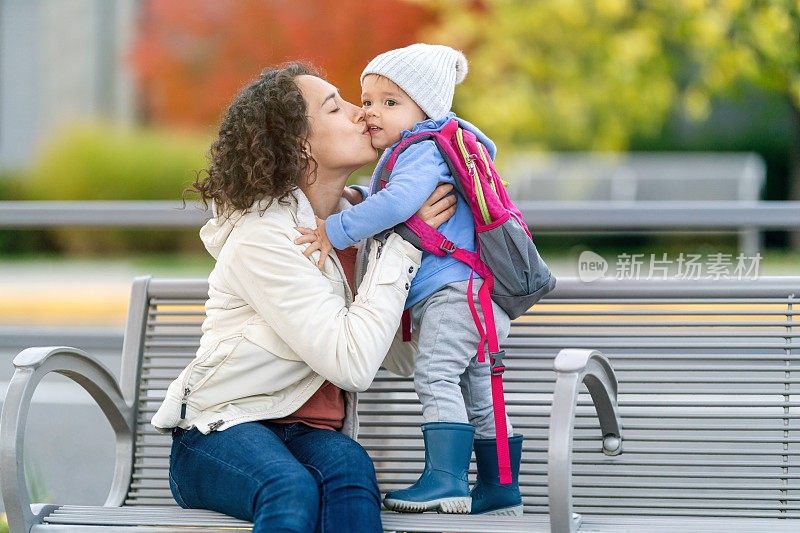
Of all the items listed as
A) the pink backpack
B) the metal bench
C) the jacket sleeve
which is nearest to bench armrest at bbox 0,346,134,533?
the metal bench

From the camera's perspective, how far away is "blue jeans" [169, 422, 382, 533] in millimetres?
2854

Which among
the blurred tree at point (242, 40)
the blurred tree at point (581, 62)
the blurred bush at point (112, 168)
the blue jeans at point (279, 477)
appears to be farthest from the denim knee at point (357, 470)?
the blurred bush at point (112, 168)

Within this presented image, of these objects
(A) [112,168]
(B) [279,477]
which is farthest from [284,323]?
(A) [112,168]

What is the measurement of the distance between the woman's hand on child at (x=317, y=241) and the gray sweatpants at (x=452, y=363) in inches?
11.1

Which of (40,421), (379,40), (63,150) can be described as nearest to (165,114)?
(63,150)

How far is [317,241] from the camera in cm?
316

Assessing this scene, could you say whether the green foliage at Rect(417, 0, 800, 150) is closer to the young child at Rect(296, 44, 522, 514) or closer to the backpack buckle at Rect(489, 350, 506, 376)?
the young child at Rect(296, 44, 522, 514)

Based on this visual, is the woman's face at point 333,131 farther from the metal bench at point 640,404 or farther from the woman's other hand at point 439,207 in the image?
the metal bench at point 640,404

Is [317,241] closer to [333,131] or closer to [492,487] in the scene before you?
[333,131]

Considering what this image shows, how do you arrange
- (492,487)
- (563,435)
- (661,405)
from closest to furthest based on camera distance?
1. (563,435)
2. (492,487)
3. (661,405)

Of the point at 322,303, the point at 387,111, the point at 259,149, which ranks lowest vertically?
the point at 322,303

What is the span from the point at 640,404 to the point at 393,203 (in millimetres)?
1004

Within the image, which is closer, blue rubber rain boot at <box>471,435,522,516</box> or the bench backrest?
blue rubber rain boot at <box>471,435,522,516</box>

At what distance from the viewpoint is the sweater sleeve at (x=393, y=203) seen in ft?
10.2
